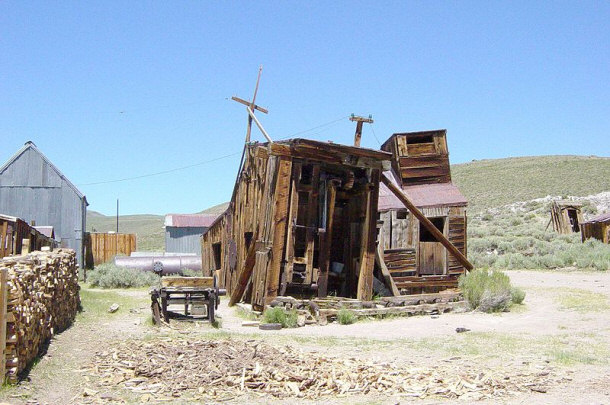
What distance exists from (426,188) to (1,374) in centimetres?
1504

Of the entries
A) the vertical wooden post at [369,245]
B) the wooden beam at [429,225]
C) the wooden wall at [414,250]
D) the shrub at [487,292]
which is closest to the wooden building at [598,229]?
the wooden wall at [414,250]

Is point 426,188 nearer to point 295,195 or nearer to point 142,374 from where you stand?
point 295,195

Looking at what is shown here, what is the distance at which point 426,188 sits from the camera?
20391 millimetres

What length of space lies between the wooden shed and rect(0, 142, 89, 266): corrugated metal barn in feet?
43.7

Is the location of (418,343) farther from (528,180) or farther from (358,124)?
(528,180)

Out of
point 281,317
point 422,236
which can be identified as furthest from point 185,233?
point 281,317

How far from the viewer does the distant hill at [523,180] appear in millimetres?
61250

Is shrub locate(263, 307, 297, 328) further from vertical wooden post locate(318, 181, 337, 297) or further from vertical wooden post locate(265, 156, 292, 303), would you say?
vertical wooden post locate(318, 181, 337, 297)

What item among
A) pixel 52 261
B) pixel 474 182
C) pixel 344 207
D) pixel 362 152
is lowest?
pixel 52 261

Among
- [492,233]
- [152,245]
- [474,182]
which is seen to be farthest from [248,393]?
[474,182]

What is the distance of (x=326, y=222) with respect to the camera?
16453 mm

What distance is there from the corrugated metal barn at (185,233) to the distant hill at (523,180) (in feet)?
79.8

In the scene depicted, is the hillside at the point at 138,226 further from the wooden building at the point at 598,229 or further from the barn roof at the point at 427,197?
the barn roof at the point at 427,197

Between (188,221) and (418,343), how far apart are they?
3272 centimetres
